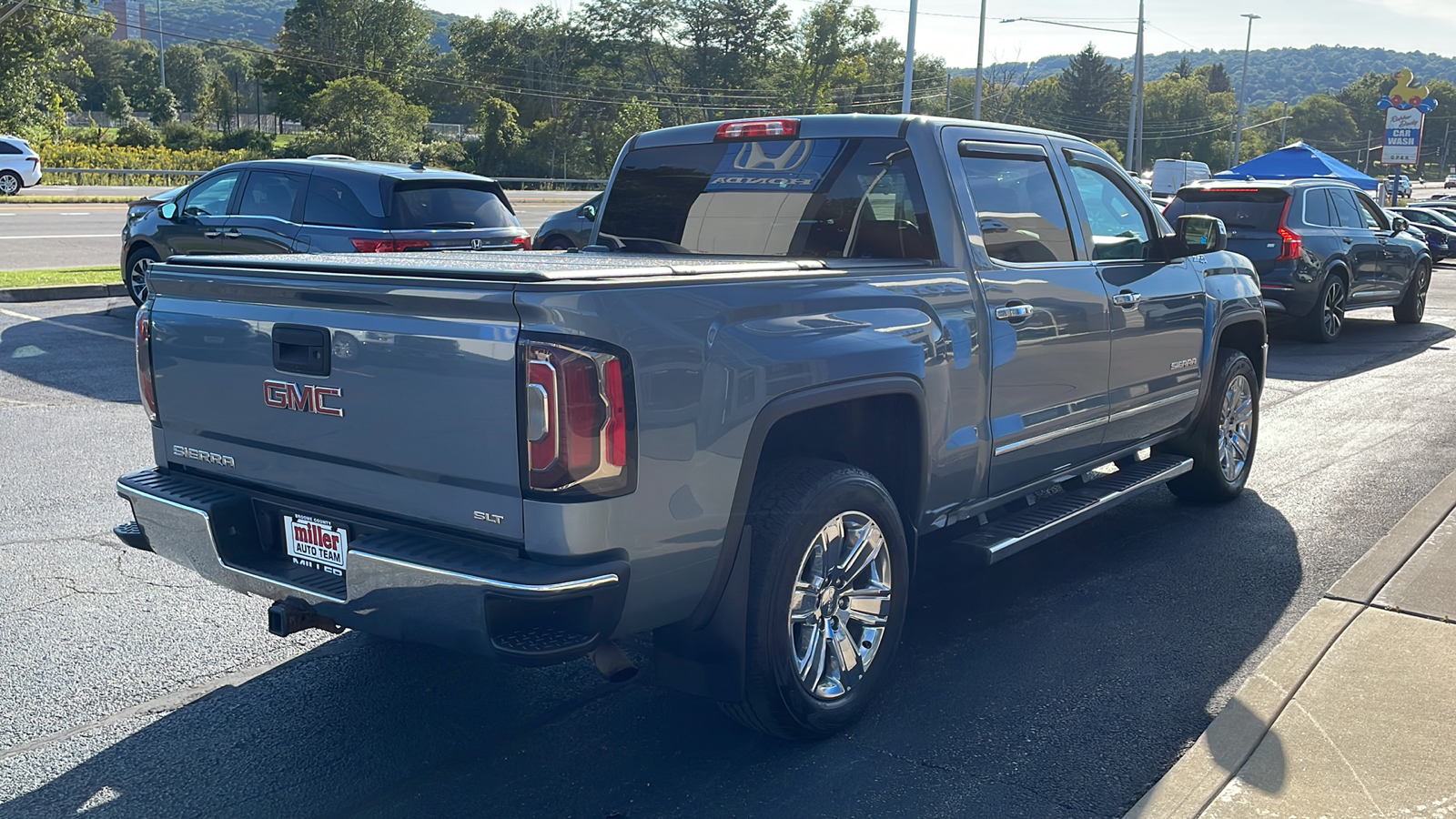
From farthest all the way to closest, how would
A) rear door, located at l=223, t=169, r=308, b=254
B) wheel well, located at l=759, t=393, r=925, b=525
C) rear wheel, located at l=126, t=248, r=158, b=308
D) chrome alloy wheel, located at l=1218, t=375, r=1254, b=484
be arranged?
rear wheel, located at l=126, t=248, r=158, b=308, rear door, located at l=223, t=169, r=308, b=254, chrome alloy wheel, located at l=1218, t=375, r=1254, b=484, wheel well, located at l=759, t=393, r=925, b=525

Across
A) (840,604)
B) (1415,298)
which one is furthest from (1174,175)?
(840,604)

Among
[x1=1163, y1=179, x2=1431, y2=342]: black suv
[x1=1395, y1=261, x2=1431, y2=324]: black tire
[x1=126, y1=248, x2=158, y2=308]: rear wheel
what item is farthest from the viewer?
[x1=1395, y1=261, x2=1431, y2=324]: black tire

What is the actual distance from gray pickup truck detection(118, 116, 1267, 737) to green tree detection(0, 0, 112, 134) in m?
55.5

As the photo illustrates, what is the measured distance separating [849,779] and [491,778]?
1041mm

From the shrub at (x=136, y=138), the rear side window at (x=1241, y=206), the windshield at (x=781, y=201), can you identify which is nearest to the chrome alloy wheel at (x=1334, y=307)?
the rear side window at (x=1241, y=206)

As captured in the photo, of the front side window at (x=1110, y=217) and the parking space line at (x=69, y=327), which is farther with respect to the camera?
the parking space line at (x=69, y=327)

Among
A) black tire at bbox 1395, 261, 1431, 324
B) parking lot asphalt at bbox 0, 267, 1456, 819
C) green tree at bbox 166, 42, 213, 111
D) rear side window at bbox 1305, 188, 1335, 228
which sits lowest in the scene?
parking lot asphalt at bbox 0, 267, 1456, 819

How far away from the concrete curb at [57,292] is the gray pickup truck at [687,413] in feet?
37.3

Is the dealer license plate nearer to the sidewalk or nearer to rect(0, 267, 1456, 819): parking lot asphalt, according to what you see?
rect(0, 267, 1456, 819): parking lot asphalt

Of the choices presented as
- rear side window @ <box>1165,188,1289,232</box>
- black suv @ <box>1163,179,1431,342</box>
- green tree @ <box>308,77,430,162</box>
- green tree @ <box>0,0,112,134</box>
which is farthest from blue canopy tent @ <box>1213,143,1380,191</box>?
green tree @ <box>0,0,112,134</box>

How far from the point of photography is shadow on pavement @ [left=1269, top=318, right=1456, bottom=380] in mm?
11906

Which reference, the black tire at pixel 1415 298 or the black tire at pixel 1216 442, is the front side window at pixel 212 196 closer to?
the black tire at pixel 1216 442

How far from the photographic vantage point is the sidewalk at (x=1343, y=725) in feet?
11.1

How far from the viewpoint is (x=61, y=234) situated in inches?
869
